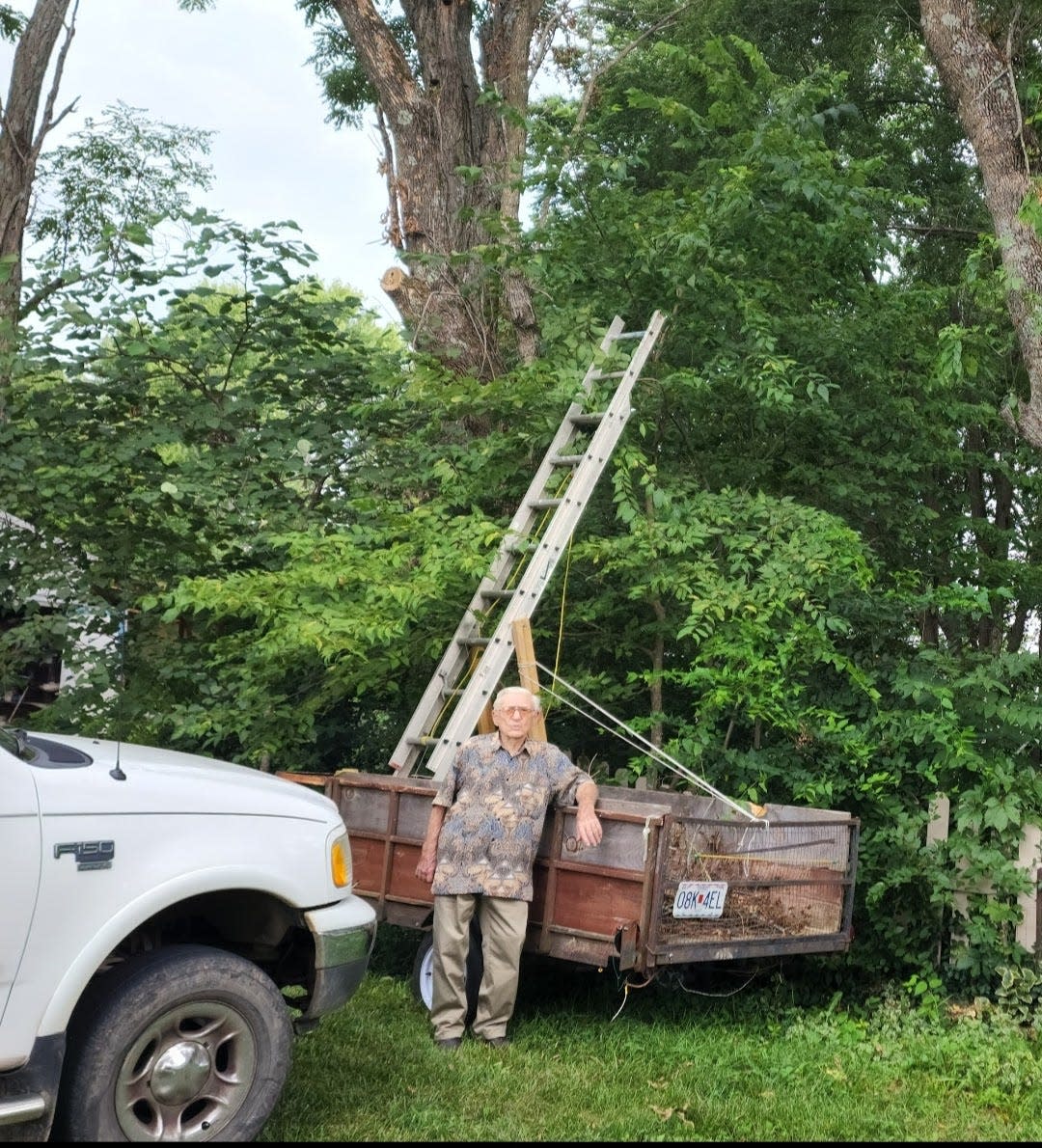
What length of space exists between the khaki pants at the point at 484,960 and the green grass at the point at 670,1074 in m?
0.14

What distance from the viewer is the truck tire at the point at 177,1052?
4203 millimetres

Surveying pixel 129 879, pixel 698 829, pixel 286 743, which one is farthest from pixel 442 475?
pixel 129 879

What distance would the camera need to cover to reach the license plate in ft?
20.9

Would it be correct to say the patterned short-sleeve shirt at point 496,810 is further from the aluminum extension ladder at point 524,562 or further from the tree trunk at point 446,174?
the tree trunk at point 446,174

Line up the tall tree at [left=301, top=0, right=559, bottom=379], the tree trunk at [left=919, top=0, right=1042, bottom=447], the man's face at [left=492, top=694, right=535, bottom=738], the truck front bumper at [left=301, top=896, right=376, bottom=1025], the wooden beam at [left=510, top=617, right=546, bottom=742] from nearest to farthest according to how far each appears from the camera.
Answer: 1. the truck front bumper at [left=301, top=896, right=376, bottom=1025]
2. the man's face at [left=492, top=694, right=535, bottom=738]
3. the wooden beam at [left=510, top=617, right=546, bottom=742]
4. the tree trunk at [left=919, top=0, right=1042, bottom=447]
5. the tall tree at [left=301, top=0, right=559, bottom=379]

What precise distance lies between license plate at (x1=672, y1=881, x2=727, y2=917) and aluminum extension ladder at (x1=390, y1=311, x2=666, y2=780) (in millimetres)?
1601

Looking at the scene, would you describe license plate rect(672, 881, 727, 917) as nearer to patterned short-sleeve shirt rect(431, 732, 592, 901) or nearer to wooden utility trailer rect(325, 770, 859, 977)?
wooden utility trailer rect(325, 770, 859, 977)

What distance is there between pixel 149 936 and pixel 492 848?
2075 millimetres

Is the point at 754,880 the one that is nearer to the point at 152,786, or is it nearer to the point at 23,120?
the point at 152,786

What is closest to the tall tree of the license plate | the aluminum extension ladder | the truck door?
the aluminum extension ladder

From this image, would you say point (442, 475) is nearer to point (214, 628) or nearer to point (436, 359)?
point (436, 359)

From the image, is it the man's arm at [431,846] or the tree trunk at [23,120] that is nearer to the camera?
the man's arm at [431,846]

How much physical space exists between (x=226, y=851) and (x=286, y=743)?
537cm

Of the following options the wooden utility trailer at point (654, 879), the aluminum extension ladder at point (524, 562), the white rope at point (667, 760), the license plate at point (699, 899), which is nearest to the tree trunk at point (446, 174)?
the aluminum extension ladder at point (524, 562)
